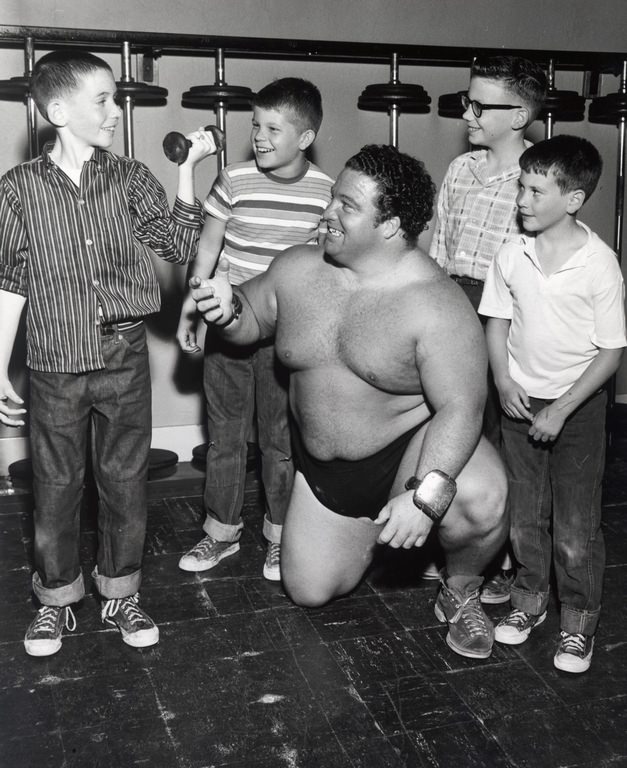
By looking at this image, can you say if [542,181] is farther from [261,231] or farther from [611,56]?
[611,56]

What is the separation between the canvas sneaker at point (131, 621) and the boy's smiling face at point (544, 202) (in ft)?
4.76

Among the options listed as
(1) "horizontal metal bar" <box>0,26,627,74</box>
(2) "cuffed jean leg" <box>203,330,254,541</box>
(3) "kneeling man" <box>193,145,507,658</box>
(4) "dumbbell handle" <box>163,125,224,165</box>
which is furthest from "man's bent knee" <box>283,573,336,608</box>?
(1) "horizontal metal bar" <box>0,26,627,74</box>

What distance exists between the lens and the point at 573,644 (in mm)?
2482

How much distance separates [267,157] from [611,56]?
5.31 ft

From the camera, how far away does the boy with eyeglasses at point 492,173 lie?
111 inches

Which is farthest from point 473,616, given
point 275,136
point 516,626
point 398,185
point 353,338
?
point 275,136

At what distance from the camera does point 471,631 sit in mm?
2523

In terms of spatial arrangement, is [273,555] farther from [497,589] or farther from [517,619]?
[517,619]

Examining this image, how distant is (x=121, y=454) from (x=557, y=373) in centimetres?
117

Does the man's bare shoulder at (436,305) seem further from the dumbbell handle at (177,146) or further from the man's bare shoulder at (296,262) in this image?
the dumbbell handle at (177,146)

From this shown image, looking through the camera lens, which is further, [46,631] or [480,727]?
[46,631]

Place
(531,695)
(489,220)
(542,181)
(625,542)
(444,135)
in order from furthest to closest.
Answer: (444,135)
(625,542)
(489,220)
(542,181)
(531,695)

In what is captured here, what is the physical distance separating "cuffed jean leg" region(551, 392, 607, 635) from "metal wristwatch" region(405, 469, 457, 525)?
356 millimetres

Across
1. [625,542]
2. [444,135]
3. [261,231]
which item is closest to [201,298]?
[261,231]
